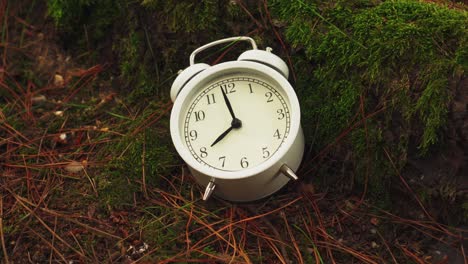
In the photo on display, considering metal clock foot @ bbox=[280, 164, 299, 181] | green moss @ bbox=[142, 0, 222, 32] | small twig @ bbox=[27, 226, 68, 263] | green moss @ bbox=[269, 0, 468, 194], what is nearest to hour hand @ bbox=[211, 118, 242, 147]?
metal clock foot @ bbox=[280, 164, 299, 181]

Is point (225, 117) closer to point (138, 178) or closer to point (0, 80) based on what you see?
point (138, 178)

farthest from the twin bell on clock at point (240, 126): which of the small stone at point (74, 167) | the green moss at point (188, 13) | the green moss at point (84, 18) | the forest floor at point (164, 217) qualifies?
the green moss at point (84, 18)

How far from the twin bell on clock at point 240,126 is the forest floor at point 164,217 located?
14 cm

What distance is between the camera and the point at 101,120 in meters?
2.96

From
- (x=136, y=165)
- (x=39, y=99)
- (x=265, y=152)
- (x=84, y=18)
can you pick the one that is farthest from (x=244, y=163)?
(x=84, y=18)

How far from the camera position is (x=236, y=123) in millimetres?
2479

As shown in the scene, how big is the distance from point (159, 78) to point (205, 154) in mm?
608

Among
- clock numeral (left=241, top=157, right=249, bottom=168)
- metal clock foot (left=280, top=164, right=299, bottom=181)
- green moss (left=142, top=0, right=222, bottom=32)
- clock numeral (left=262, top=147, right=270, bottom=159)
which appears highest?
green moss (left=142, top=0, right=222, bottom=32)

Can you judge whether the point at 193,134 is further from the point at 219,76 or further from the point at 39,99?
the point at 39,99

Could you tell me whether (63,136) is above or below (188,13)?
below

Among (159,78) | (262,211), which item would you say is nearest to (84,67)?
(159,78)

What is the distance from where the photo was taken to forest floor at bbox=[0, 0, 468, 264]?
2.42 metres

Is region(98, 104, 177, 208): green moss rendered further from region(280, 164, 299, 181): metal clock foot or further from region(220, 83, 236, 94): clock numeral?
region(280, 164, 299, 181): metal clock foot

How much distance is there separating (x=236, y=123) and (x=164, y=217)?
0.47 m
